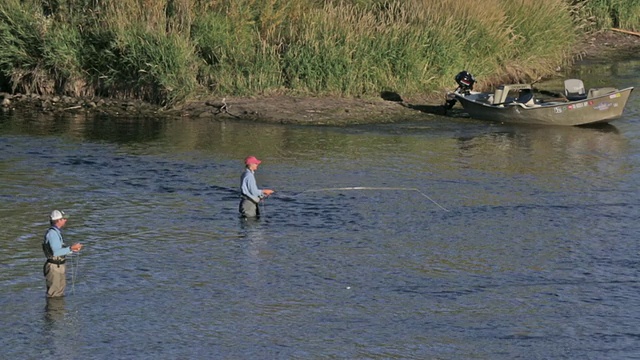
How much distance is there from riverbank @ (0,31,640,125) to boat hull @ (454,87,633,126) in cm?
153

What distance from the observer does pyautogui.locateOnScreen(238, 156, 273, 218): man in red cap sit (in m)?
19.0

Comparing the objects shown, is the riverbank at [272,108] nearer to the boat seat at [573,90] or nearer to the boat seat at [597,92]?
the boat seat at [573,90]

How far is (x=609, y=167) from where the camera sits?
2352cm

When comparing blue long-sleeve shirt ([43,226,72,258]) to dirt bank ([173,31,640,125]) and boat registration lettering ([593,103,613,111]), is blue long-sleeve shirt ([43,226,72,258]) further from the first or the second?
boat registration lettering ([593,103,613,111])

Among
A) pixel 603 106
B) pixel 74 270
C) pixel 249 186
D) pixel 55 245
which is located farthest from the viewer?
pixel 603 106

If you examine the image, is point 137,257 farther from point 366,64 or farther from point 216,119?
point 366,64

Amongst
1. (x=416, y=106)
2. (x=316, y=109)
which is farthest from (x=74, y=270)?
(x=416, y=106)

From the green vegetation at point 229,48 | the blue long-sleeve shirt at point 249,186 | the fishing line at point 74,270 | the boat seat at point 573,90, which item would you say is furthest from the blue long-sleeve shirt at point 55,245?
the boat seat at point 573,90

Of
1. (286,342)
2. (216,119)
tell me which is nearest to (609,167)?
(216,119)

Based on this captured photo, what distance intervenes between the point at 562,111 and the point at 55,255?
620 inches

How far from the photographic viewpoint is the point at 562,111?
90.2 ft

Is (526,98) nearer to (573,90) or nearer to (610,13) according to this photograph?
(573,90)

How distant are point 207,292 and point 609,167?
10.9 meters

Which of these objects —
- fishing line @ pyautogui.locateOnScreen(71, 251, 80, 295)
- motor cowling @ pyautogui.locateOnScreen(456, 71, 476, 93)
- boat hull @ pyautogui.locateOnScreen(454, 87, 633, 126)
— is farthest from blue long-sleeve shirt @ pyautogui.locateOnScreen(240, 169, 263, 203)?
motor cowling @ pyautogui.locateOnScreen(456, 71, 476, 93)
